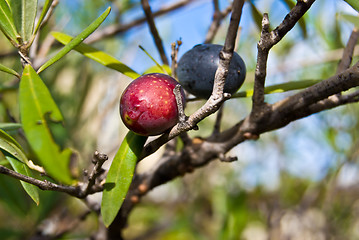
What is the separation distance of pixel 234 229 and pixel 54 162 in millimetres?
1044

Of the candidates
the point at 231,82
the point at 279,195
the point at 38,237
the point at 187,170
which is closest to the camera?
the point at 231,82

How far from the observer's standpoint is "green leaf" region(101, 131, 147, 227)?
49cm

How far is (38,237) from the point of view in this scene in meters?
1.11

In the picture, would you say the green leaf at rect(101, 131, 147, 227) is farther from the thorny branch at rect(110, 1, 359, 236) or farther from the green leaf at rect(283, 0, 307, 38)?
the green leaf at rect(283, 0, 307, 38)

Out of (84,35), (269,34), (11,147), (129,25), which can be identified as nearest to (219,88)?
(269,34)

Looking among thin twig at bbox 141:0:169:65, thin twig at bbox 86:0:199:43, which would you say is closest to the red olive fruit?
thin twig at bbox 141:0:169:65

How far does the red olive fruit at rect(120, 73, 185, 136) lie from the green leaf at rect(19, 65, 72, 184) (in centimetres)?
11

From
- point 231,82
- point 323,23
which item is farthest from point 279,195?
point 231,82

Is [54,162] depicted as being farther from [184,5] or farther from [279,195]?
[279,195]

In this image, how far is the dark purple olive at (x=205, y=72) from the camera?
0.59 metres

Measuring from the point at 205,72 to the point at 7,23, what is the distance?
0.32 m

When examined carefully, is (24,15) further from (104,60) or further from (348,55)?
(348,55)

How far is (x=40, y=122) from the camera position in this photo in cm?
41

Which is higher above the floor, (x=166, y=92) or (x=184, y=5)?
(x=166, y=92)
